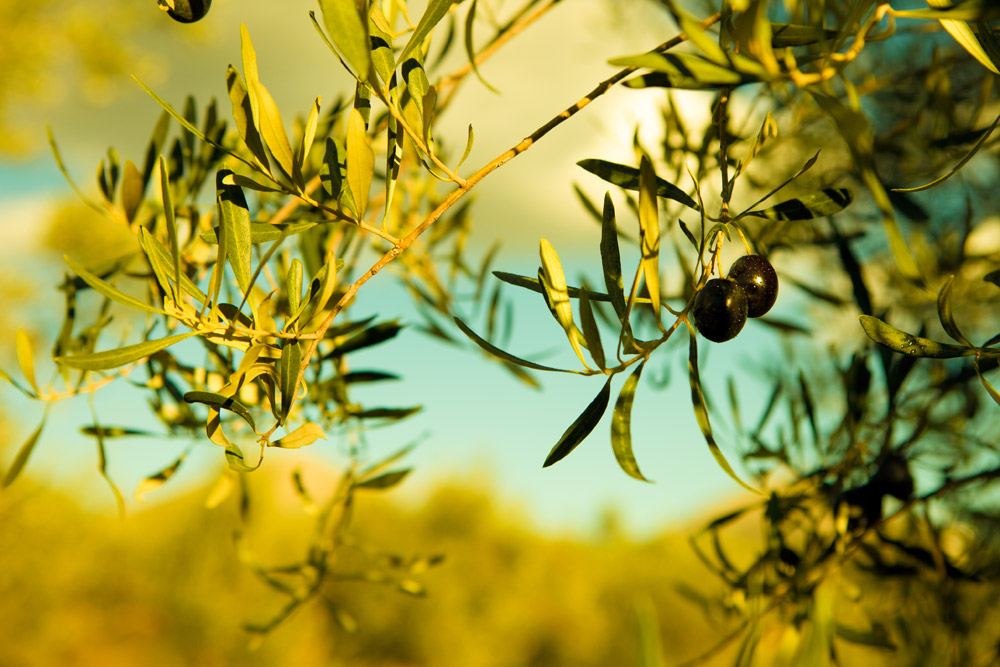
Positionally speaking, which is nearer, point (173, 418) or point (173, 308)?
point (173, 308)

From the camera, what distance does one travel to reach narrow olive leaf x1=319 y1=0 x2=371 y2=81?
0.18 metres

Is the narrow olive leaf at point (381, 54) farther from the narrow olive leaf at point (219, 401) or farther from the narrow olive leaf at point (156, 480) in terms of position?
the narrow olive leaf at point (156, 480)

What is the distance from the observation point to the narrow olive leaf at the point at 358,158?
0.76 ft

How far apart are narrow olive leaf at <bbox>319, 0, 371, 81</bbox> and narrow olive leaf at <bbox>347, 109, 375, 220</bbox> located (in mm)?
38

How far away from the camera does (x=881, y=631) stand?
54 centimetres

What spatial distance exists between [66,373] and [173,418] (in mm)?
77

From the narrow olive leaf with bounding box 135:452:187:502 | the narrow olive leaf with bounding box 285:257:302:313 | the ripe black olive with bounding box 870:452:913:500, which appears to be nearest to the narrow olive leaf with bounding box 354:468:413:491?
the narrow olive leaf with bounding box 135:452:187:502

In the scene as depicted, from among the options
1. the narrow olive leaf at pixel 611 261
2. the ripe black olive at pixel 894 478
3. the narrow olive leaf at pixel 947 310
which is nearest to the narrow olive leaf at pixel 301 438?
the narrow olive leaf at pixel 611 261

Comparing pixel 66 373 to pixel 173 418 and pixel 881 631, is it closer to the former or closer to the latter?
pixel 173 418

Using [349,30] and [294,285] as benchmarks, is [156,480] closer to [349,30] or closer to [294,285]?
[294,285]

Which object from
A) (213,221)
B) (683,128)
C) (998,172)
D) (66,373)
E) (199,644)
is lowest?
(199,644)

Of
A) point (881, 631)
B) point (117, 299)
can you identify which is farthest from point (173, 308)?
point (881, 631)

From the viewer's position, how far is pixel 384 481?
46 cm

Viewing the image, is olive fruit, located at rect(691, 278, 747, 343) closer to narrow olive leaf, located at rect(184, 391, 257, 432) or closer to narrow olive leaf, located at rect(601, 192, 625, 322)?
narrow olive leaf, located at rect(601, 192, 625, 322)
